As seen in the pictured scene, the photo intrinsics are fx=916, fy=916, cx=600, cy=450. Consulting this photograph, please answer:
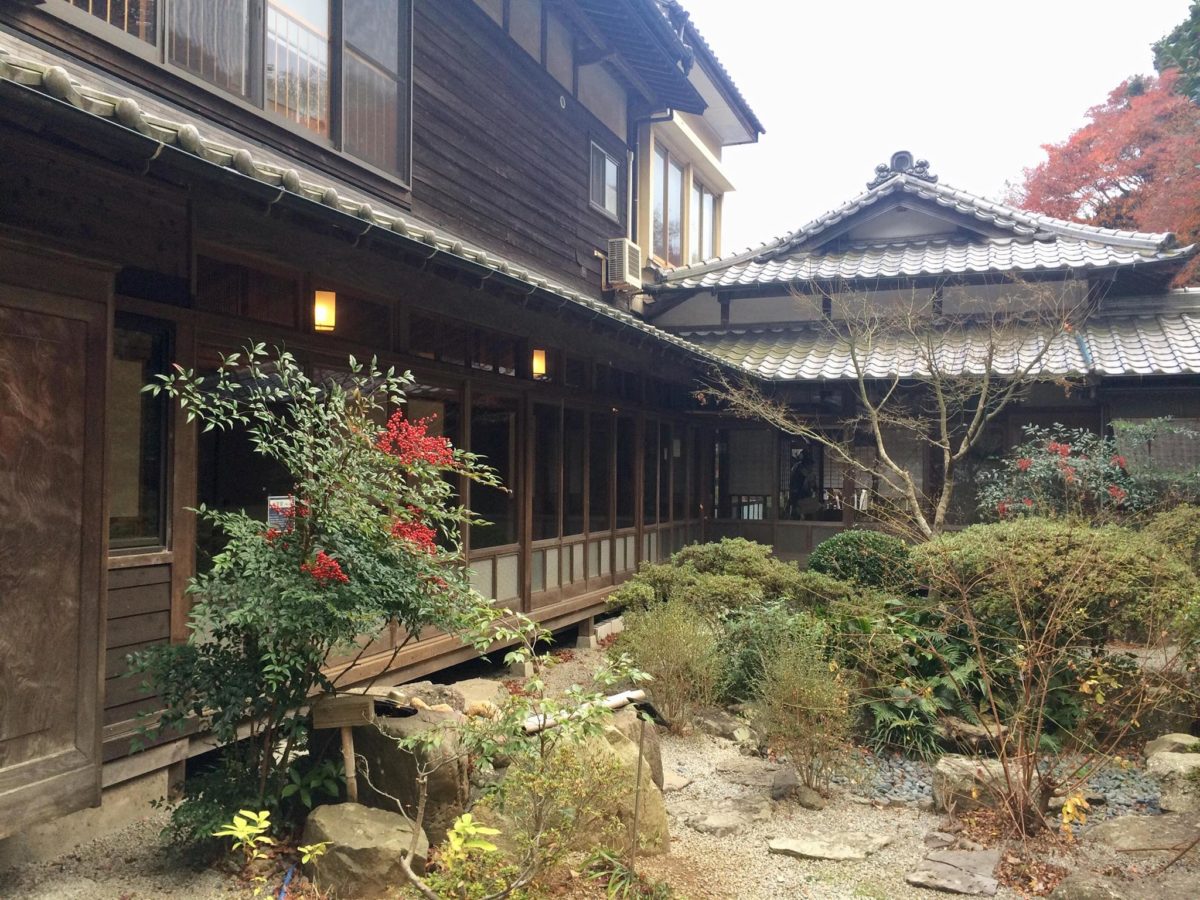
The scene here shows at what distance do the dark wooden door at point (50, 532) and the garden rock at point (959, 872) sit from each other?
4051 mm

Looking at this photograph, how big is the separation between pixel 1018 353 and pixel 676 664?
816 centimetres

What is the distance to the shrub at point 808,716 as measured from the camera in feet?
19.1

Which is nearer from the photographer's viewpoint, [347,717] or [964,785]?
[347,717]

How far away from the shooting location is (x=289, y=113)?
7461 mm

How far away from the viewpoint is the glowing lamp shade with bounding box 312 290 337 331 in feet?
20.7

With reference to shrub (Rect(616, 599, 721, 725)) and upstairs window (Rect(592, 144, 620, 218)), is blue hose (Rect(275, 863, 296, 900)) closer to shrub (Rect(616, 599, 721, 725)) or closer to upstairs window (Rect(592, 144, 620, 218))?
shrub (Rect(616, 599, 721, 725))

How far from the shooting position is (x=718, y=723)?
7.27m

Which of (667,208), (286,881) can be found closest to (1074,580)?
(286,881)

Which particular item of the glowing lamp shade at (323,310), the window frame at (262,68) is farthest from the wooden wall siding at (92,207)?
the window frame at (262,68)

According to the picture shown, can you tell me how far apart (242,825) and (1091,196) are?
2611cm

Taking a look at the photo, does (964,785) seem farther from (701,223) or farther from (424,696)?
(701,223)

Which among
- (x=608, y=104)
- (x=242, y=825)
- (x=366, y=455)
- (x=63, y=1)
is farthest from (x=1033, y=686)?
(x=608, y=104)

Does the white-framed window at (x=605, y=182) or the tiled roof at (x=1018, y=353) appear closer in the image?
the tiled roof at (x=1018, y=353)

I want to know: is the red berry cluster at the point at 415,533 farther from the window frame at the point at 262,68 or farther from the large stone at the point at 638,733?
the window frame at the point at 262,68
